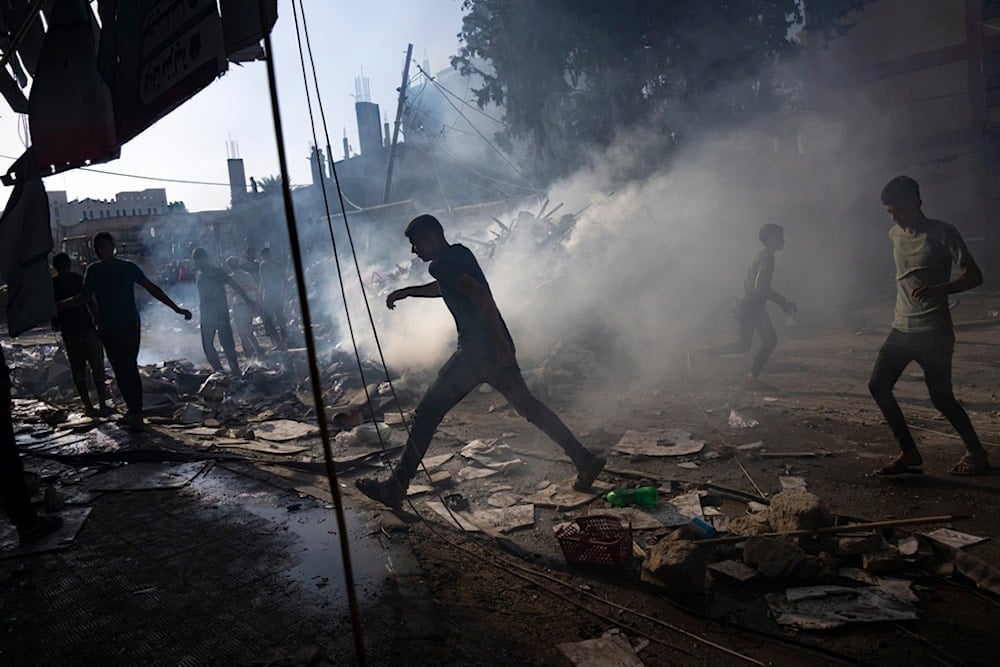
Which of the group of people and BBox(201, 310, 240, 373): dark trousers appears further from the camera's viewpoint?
BBox(201, 310, 240, 373): dark trousers

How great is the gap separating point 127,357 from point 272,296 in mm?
6132

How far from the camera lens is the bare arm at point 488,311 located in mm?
3980

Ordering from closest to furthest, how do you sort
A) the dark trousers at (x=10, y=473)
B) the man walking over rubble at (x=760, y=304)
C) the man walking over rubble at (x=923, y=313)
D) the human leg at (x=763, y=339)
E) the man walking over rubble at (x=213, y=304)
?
the dark trousers at (x=10, y=473)
the man walking over rubble at (x=923, y=313)
the man walking over rubble at (x=760, y=304)
the human leg at (x=763, y=339)
the man walking over rubble at (x=213, y=304)

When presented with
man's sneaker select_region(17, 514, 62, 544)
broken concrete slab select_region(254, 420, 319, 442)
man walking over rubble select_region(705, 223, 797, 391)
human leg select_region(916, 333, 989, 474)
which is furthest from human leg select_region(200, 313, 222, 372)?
human leg select_region(916, 333, 989, 474)

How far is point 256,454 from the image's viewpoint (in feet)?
19.7

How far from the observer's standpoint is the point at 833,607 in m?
2.82

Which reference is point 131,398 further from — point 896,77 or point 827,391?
point 896,77

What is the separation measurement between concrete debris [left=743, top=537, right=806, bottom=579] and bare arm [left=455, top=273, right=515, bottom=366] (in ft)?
6.01

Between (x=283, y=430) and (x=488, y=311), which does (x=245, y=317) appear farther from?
(x=488, y=311)

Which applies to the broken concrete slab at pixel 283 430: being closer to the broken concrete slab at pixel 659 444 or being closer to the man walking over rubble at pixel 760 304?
the broken concrete slab at pixel 659 444

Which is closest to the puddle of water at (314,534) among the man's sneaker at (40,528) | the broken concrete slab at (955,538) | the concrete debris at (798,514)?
the man's sneaker at (40,528)

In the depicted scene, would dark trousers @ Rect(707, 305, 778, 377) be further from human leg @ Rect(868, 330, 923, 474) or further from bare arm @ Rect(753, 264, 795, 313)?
human leg @ Rect(868, 330, 923, 474)

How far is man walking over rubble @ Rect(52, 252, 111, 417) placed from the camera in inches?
296

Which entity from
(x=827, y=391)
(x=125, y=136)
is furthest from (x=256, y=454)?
(x=827, y=391)
